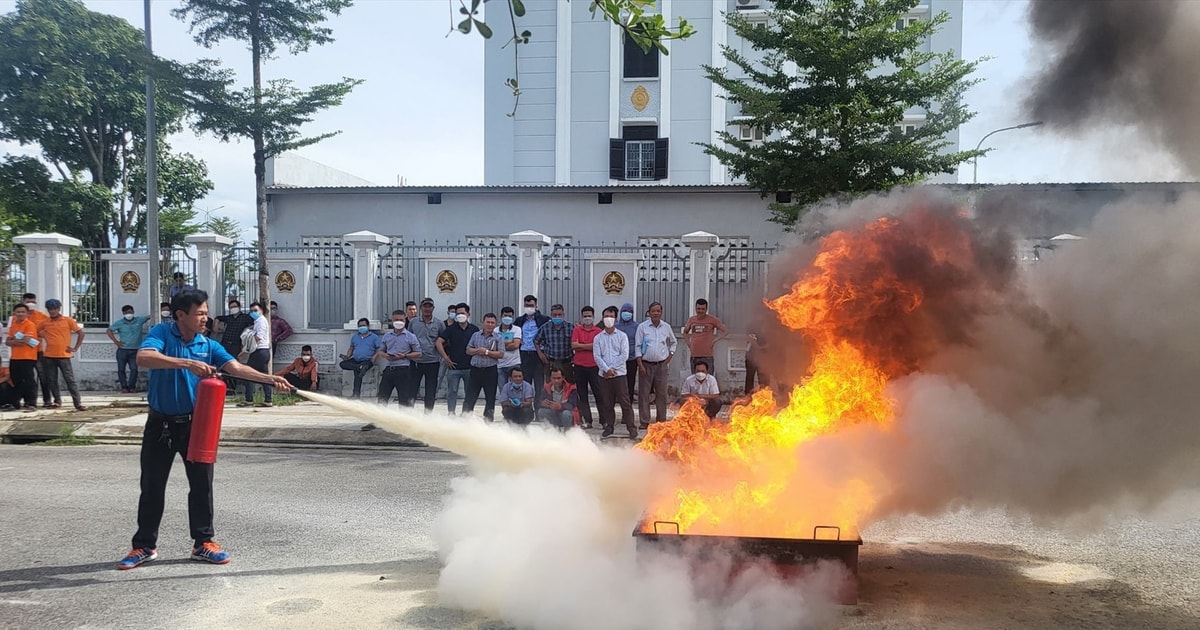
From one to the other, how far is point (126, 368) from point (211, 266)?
2.53 meters

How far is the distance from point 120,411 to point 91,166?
2176 cm

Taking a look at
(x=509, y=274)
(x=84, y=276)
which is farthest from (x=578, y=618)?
(x=84, y=276)

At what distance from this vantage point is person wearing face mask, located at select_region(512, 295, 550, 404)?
41.8 ft

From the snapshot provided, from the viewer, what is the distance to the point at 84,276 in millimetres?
16672

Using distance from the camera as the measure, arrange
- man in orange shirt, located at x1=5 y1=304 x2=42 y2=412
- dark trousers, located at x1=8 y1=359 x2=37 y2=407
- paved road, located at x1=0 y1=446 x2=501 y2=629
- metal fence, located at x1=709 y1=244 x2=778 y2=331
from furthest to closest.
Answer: metal fence, located at x1=709 y1=244 x2=778 y2=331 → dark trousers, located at x1=8 y1=359 x2=37 y2=407 → man in orange shirt, located at x1=5 y1=304 x2=42 y2=412 → paved road, located at x1=0 y1=446 x2=501 y2=629

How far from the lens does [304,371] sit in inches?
592

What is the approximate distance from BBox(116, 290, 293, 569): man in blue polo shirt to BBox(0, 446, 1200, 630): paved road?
0.18 metres

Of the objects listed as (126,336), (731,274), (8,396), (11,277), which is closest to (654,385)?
(731,274)

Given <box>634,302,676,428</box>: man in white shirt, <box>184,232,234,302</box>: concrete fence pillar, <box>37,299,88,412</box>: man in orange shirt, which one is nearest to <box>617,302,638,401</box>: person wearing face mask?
<box>634,302,676,428</box>: man in white shirt

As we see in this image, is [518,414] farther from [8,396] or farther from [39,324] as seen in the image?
[8,396]

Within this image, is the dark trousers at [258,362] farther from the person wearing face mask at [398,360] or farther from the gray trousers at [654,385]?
the gray trousers at [654,385]

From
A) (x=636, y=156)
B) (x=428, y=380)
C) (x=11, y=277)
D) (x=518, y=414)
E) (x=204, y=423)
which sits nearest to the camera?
(x=204, y=423)

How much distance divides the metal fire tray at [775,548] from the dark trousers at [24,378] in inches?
506

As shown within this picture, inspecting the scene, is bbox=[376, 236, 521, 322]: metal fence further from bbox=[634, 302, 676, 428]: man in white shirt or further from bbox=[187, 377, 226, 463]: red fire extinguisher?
bbox=[187, 377, 226, 463]: red fire extinguisher
